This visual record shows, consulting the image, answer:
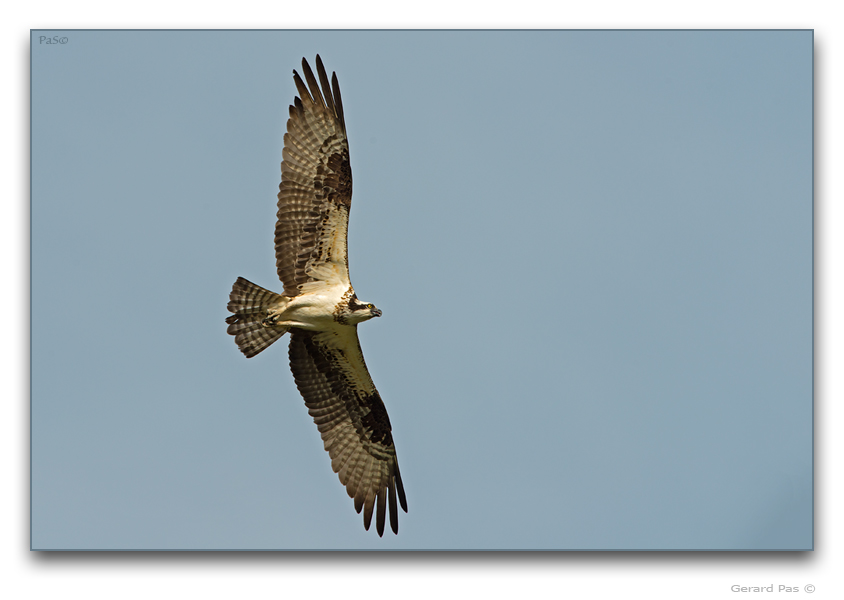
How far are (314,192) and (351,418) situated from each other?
7.63 feet

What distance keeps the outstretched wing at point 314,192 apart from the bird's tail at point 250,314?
0.20 m

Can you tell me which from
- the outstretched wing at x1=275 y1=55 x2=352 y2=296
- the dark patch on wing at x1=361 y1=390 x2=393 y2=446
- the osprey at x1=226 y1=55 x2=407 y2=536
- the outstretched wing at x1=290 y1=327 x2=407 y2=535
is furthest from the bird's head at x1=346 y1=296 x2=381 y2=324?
the dark patch on wing at x1=361 y1=390 x2=393 y2=446

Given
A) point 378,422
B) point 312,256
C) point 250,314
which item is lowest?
point 378,422

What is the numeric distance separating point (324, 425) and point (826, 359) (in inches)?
180

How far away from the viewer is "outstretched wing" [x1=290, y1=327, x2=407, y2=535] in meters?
8.82

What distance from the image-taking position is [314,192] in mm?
8234

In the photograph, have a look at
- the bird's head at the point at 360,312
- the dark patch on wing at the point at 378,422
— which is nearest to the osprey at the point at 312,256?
→ the bird's head at the point at 360,312

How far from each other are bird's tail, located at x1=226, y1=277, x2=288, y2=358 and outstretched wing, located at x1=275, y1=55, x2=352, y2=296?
20 cm

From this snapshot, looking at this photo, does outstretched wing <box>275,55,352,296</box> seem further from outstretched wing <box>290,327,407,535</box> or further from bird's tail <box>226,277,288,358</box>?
outstretched wing <box>290,327,407,535</box>

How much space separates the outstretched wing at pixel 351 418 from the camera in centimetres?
882

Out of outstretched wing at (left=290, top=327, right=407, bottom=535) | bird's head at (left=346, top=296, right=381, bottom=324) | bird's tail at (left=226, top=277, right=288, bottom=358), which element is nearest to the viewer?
bird's head at (left=346, top=296, right=381, bottom=324)

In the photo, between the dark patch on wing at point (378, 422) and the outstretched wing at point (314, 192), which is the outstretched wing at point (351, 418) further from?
the outstretched wing at point (314, 192)

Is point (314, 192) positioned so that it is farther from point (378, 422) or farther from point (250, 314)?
point (378, 422)

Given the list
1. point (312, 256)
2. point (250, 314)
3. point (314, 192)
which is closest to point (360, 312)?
point (312, 256)
